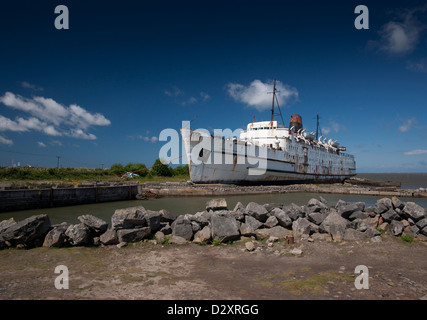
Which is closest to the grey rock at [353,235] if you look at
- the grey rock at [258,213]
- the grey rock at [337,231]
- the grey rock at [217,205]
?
the grey rock at [337,231]

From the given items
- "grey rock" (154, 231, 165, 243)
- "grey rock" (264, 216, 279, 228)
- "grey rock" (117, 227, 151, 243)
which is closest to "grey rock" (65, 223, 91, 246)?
"grey rock" (117, 227, 151, 243)

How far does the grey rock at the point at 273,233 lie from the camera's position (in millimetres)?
7480

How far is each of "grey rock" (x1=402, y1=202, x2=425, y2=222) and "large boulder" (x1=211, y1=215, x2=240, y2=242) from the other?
554 centimetres

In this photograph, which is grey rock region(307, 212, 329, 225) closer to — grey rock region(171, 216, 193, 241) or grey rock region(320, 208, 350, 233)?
grey rock region(320, 208, 350, 233)

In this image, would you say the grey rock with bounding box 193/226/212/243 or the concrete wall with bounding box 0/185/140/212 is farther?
the concrete wall with bounding box 0/185/140/212

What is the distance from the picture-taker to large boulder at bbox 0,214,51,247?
6277 mm

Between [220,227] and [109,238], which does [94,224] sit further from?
[220,227]

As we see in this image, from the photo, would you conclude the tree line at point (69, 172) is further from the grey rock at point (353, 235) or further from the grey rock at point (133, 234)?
the grey rock at point (353, 235)

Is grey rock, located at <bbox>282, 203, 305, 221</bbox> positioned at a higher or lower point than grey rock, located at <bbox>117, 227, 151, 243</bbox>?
higher

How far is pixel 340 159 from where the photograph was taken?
57.2 metres
